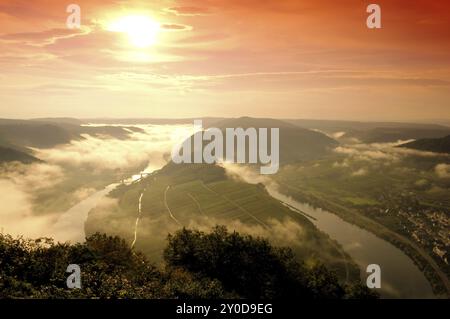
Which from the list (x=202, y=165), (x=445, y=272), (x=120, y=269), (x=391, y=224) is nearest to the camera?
(x=120, y=269)

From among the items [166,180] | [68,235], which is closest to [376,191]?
[166,180]

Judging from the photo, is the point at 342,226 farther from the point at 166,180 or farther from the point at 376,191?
the point at 166,180

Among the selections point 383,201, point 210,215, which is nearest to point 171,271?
point 210,215

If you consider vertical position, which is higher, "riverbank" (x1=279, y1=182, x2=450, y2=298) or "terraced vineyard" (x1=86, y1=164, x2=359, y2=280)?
"terraced vineyard" (x1=86, y1=164, x2=359, y2=280)

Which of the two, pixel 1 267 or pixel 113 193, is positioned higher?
pixel 1 267

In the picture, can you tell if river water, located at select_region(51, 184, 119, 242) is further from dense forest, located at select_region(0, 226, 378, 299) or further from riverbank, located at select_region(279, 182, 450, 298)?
dense forest, located at select_region(0, 226, 378, 299)

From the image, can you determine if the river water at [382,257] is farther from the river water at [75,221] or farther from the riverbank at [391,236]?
the river water at [75,221]

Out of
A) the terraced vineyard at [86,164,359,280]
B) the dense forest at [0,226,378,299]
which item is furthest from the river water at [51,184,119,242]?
the dense forest at [0,226,378,299]
